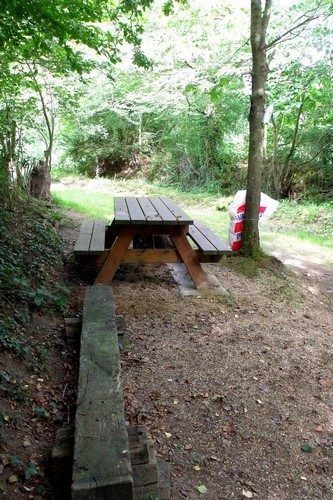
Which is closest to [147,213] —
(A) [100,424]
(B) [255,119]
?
(B) [255,119]

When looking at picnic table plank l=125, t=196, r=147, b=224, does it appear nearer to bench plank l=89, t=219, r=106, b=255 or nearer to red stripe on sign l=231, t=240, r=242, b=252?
bench plank l=89, t=219, r=106, b=255

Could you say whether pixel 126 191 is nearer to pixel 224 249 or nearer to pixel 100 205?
pixel 100 205

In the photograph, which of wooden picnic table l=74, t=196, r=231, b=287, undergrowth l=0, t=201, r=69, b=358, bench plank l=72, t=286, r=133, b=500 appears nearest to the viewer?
bench plank l=72, t=286, r=133, b=500

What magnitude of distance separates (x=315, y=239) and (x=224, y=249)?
4567mm

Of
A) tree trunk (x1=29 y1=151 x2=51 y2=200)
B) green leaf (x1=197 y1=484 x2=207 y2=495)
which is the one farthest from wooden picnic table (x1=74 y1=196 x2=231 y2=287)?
tree trunk (x1=29 y1=151 x2=51 y2=200)

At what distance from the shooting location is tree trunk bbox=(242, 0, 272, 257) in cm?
502

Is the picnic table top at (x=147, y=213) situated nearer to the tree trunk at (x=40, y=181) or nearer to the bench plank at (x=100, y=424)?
the bench plank at (x=100, y=424)

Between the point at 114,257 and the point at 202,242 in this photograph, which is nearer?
the point at 114,257

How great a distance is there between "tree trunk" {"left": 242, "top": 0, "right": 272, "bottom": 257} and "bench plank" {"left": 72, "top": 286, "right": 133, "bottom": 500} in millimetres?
3050

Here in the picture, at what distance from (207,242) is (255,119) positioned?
6.26 ft

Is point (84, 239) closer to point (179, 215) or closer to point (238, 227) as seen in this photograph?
point (179, 215)

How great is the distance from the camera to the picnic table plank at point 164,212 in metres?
4.10

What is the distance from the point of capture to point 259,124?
202 inches

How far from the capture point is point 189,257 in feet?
14.7
